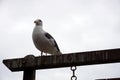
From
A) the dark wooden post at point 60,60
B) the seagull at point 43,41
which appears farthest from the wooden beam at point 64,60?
the seagull at point 43,41

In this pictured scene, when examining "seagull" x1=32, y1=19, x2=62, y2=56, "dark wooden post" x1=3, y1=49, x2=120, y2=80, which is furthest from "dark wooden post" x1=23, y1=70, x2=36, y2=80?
"seagull" x1=32, y1=19, x2=62, y2=56

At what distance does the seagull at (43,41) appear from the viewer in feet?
23.3

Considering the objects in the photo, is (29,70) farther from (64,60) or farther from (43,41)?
(43,41)

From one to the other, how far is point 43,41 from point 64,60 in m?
2.49

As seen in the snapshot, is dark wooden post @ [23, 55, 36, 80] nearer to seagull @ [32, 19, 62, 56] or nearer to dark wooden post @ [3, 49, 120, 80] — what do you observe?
dark wooden post @ [3, 49, 120, 80]

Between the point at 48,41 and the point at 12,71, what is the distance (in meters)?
2.35

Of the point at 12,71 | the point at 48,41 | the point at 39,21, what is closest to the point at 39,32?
the point at 48,41

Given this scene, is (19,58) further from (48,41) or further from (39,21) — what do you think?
(39,21)

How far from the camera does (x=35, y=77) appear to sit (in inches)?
199

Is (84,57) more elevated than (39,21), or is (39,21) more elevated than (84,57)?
(39,21)

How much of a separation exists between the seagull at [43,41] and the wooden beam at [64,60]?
191cm

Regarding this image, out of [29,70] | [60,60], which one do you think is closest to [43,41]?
[29,70]

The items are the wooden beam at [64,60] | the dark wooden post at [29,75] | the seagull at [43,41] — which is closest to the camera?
the wooden beam at [64,60]

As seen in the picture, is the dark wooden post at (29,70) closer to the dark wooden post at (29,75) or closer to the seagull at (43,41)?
the dark wooden post at (29,75)
